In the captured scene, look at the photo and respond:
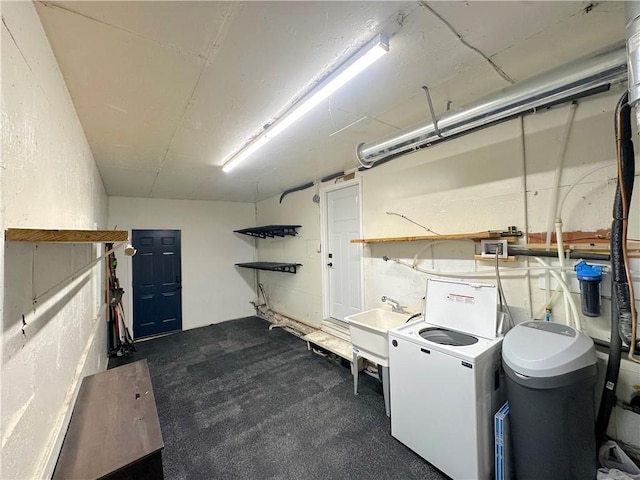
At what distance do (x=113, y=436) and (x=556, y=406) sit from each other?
90.0 inches

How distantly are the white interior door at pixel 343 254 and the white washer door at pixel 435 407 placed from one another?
153 centimetres

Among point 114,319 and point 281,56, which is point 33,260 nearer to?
point 281,56

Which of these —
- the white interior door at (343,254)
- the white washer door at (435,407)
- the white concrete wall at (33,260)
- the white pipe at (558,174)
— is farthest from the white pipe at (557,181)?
the white concrete wall at (33,260)

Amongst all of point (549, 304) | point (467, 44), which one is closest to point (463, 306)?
point (549, 304)

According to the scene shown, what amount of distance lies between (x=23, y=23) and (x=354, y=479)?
9.24 ft

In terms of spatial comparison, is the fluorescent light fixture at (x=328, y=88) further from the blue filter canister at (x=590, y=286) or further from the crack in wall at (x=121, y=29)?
the blue filter canister at (x=590, y=286)

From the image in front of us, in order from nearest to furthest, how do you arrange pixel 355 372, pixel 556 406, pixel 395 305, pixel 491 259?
pixel 556 406, pixel 491 259, pixel 355 372, pixel 395 305

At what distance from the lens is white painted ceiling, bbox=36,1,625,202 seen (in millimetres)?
1113

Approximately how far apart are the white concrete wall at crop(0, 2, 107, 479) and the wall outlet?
2569mm

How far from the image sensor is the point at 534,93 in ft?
4.67

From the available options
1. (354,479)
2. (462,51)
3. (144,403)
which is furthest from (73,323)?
(462,51)

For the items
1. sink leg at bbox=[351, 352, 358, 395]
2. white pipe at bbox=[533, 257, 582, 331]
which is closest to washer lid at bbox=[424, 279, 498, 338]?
white pipe at bbox=[533, 257, 582, 331]

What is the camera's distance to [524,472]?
1500mm

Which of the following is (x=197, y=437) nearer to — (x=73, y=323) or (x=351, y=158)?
(x=73, y=323)
